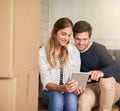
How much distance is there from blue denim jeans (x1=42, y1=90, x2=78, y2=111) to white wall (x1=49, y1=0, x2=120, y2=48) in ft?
3.72

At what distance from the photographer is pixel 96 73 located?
1656 millimetres

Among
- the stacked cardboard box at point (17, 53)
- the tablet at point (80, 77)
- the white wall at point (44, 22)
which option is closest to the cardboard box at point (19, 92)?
the stacked cardboard box at point (17, 53)

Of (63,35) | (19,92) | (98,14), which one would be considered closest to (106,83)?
(63,35)

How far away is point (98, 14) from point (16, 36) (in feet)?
6.72

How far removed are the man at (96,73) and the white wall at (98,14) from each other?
821mm

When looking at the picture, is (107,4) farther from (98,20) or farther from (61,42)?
(61,42)

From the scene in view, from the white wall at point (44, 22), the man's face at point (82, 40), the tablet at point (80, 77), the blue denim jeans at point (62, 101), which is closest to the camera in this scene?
the tablet at point (80, 77)


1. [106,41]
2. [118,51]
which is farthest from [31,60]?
[106,41]

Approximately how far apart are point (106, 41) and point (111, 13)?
11.5 inches

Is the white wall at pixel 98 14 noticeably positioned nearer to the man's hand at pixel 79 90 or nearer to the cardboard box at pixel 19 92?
the man's hand at pixel 79 90

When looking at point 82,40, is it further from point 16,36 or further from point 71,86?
point 16,36

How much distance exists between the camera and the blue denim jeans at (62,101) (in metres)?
1.62

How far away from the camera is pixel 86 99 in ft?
5.53

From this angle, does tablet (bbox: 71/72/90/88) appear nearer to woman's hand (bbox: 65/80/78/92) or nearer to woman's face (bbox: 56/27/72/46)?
woman's hand (bbox: 65/80/78/92)
